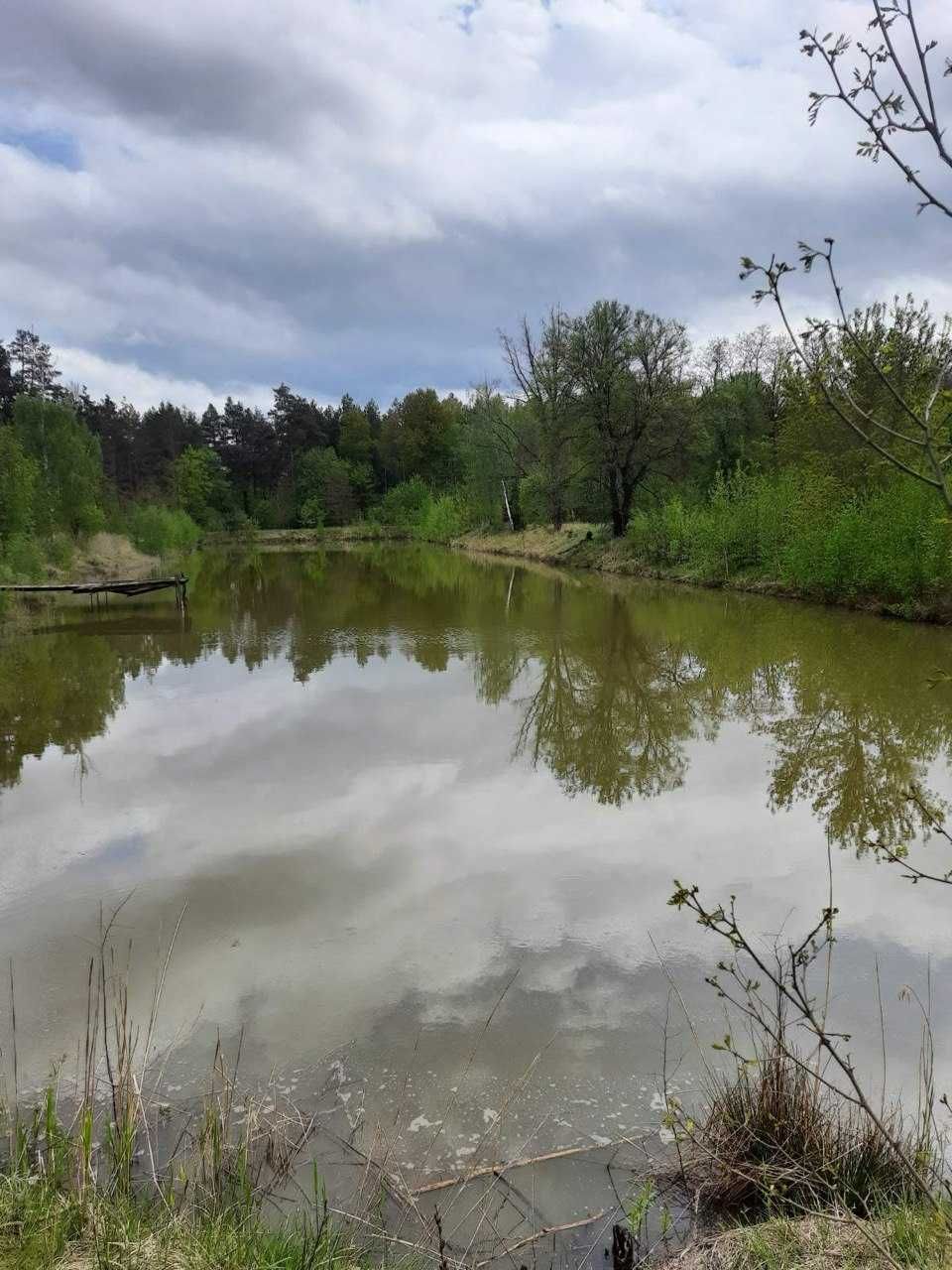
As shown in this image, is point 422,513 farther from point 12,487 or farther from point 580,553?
point 12,487

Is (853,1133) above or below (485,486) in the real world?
below

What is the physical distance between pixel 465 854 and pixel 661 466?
26.4m

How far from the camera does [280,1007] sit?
A: 4.14 meters

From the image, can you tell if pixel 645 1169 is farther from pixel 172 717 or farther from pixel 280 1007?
pixel 172 717

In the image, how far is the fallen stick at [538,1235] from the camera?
8.53 ft

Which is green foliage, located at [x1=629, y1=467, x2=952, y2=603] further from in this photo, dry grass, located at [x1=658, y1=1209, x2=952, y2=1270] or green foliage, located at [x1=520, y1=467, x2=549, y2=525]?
dry grass, located at [x1=658, y1=1209, x2=952, y2=1270]

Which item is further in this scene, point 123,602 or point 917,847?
point 123,602

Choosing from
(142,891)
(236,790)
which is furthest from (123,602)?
(142,891)

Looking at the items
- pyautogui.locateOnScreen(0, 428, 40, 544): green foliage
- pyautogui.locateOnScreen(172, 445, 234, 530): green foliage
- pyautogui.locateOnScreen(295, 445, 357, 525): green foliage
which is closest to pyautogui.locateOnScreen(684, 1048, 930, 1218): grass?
pyautogui.locateOnScreen(0, 428, 40, 544): green foliage

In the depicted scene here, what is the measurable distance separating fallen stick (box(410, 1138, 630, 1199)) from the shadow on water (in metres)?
1.84

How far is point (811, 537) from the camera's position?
1853 cm

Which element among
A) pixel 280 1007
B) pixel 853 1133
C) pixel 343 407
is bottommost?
pixel 280 1007

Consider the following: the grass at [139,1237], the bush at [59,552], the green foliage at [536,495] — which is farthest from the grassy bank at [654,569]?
the bush at [59,552]

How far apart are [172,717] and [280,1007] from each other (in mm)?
6757
